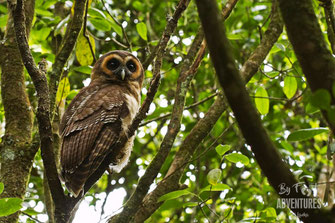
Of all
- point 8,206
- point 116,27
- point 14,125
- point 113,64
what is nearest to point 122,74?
point 113,64

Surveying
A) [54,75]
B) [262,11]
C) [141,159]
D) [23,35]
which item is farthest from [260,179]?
[23,35]

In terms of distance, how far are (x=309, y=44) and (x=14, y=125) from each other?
8.28ft

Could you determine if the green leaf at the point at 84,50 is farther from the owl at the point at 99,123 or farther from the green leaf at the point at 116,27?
the owl at the point at 99,123

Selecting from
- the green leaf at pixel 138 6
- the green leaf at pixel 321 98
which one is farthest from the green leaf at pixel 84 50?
the green leaf at pixel 321 98

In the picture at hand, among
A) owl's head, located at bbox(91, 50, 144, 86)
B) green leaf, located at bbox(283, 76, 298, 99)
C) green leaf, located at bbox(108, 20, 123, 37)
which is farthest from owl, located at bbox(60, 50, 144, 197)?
green leaf, located at bbox(283, 76, 298, 99)

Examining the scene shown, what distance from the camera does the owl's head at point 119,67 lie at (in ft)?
14.6

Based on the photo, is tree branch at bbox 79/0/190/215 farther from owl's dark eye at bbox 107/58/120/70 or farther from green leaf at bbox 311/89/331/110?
→ owl's dark eye at bbox 107/58/120/70

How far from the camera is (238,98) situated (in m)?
1.13

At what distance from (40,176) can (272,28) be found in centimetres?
313

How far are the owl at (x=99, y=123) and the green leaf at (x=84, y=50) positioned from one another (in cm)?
32

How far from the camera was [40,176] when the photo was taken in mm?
5176

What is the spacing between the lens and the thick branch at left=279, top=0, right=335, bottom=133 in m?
1.16

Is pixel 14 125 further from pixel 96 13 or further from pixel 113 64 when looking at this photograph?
pixel 113 64

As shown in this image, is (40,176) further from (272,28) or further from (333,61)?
(333,61)
